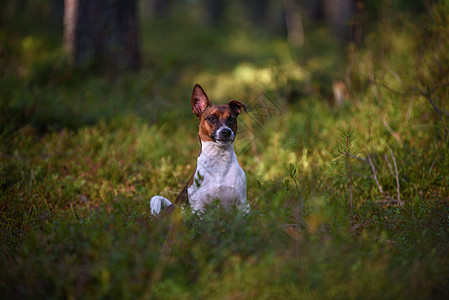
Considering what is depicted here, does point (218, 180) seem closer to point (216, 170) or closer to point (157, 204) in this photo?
point (216, 170)

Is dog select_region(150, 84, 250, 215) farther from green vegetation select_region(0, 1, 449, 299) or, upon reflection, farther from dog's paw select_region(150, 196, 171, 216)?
green vegetation select_region(0, 1, 449, 299)

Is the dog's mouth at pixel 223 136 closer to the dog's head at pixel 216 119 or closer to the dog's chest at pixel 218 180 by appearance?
the dog's head at pixel 216 119

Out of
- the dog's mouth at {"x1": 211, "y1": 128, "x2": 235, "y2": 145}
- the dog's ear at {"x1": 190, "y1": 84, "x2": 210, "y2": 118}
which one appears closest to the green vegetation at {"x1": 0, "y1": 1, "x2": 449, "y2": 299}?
the dog's mouth at {"x1": 211, "y1": 128, "x2": 235, "y2": 145}

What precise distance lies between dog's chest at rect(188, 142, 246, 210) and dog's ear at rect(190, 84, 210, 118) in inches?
19.3

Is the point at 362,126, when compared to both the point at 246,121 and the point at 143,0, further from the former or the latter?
the point at 143,0

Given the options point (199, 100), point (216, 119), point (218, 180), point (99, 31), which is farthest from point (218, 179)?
point (99, 31)

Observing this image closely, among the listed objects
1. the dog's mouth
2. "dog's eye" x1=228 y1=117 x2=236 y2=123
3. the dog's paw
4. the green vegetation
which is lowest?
the dog's paw

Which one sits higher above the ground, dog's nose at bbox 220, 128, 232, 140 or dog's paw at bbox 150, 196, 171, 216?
dog's nose at bbox 220, 128, 232, 140

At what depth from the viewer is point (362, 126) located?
486 cm

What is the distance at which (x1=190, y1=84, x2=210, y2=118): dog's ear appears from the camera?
12.1 ft

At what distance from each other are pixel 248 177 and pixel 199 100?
1.11 metres

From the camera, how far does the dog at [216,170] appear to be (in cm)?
330

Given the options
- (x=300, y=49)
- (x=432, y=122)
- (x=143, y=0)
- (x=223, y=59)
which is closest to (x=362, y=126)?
(x=432, y=122)

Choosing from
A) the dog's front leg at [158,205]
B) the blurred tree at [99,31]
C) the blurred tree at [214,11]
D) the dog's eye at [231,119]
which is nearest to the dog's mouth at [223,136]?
the dog's eye at [231,119]
